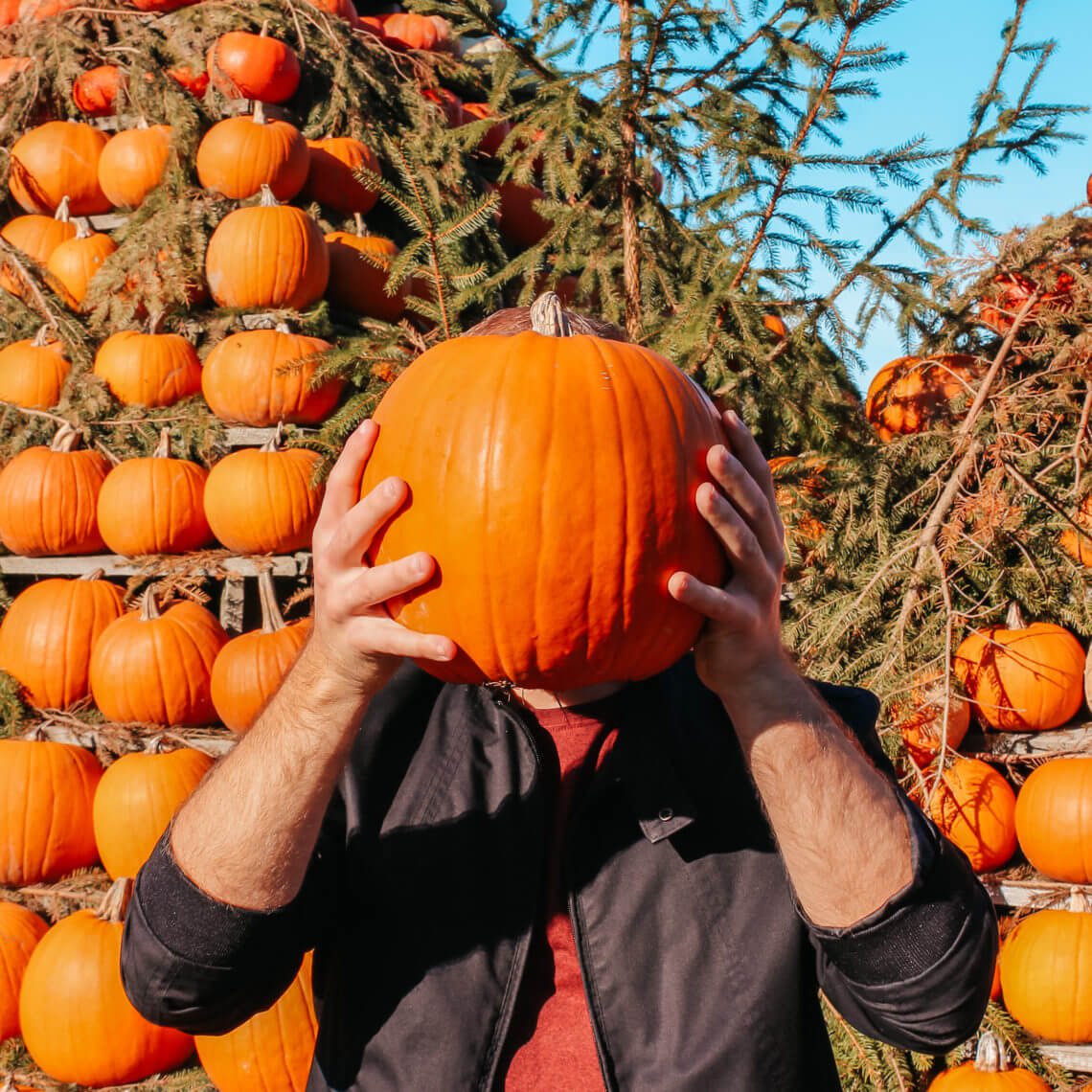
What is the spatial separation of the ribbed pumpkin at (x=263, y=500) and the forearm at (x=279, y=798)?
3019 millimetres

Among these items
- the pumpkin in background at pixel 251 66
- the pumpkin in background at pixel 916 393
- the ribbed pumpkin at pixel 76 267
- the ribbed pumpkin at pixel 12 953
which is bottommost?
the ribbed pumpkin at pixel 12 953

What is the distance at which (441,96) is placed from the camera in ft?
22.0

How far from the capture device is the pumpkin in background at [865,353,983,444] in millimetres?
3998

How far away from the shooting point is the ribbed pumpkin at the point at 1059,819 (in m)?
3.24

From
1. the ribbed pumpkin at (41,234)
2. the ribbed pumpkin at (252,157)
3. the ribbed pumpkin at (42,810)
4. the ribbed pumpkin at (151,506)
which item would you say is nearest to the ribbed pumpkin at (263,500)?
the ribbed pumpkin at (151,506)

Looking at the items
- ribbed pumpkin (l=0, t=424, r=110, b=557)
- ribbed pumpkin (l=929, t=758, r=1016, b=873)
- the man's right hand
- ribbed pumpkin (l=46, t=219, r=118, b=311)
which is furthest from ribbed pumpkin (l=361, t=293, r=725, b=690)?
ribbed pumpkin (l=46, t=219, r=118, b=311)

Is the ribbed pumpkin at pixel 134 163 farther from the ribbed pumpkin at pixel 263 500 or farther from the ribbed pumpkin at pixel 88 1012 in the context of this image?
the ribbed pumpkin at pixel 88 1012

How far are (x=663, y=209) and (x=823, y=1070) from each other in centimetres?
276

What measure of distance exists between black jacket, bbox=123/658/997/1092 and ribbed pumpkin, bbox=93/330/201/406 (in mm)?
3789

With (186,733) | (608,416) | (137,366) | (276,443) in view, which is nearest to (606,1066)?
(608,416)

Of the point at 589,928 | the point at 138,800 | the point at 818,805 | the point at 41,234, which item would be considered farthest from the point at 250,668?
the point at 41,234

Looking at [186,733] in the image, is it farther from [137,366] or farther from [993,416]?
[993,416]

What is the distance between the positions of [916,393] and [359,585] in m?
3.46

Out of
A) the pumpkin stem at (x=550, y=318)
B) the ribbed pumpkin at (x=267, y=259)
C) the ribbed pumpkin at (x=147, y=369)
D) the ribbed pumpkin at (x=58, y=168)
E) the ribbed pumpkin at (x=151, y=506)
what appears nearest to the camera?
the pumpkin stem at (x=550, y=318)
